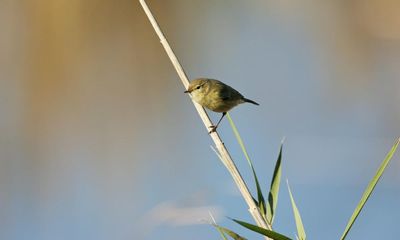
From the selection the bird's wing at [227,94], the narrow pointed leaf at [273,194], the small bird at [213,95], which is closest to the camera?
the narrow pointed leaf at [273,194]

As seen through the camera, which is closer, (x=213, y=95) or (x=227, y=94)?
(x=213, y=95)

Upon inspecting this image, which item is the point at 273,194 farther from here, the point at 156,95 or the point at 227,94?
the point at 156,95

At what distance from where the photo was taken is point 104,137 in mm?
2562

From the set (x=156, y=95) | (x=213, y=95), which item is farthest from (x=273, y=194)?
(x=156, y=95)

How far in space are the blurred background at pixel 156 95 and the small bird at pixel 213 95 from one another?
0.38 m

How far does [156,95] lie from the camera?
2.69 m

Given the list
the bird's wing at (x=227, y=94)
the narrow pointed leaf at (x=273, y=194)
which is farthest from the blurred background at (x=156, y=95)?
the narrow pointed leaf at (x=273, y=194)

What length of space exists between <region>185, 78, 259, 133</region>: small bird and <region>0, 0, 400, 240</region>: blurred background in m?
0.38

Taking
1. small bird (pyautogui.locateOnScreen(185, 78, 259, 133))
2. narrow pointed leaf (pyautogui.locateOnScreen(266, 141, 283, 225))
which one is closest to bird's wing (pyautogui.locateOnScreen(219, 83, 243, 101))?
small bird (pyautogui.locateOnScreen(185, 78, 259, 133))

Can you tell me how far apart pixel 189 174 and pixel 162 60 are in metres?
0.69

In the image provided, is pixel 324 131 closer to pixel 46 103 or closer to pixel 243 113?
pixel 243 113

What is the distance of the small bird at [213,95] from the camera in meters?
1.53

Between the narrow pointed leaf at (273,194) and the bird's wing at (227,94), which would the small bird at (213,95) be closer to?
the bird's wing at (227,94)

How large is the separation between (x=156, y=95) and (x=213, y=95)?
3.35ft
